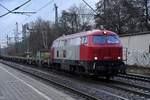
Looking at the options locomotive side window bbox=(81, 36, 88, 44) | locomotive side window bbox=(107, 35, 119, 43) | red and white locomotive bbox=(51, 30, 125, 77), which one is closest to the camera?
red and white locomotive bbox=(51, 30, 125, 77)

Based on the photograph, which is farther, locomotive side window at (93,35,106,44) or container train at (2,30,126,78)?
locomotive side window at (93,35,106,44)

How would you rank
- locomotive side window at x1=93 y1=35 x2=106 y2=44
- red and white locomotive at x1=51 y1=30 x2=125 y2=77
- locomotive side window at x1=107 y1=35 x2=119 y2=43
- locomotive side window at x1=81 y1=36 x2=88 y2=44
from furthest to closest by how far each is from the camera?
locomotive side window at x1=81 y1=36 x2=88 y2=44 < locomotive side window at x1=107 y1=35 x2=119 y2=43 < locomotive side window at x1=93 y1=35 x2=106 y2=44 < red and white locomotive at x1=51 y1=30 x2=125 y2=77

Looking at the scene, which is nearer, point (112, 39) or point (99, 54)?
point (99, 54)

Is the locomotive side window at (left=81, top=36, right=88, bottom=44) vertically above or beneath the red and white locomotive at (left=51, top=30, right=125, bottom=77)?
above

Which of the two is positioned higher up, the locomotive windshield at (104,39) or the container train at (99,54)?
the locomotive windshield at (104,39)

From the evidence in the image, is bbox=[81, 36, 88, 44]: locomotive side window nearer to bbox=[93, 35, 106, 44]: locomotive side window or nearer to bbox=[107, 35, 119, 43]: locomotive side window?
bbox=[93, 35, 106, 44]: locomotive side window

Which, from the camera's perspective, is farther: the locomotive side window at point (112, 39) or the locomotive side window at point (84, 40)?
the locomotive side window at point (84, 40)

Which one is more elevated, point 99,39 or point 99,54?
point 99,39

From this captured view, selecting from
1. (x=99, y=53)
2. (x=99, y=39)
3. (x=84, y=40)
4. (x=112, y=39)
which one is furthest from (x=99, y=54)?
(x=84, y=40)

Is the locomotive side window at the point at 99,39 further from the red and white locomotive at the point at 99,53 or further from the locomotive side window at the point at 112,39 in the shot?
the locomotive side window at the point at 112,39

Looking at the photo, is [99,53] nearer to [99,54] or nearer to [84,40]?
[99,54]

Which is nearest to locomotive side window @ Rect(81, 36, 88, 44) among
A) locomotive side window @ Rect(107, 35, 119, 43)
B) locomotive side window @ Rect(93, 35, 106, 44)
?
locomotive side window @ Rect(93, 35, 106, 44)

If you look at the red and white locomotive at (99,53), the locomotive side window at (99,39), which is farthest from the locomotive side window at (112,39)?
the locomotive side window at (99,39)

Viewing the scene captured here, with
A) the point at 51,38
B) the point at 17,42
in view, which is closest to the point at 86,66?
the point at 51,38
